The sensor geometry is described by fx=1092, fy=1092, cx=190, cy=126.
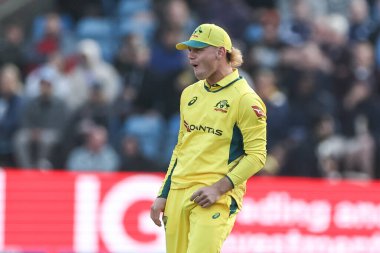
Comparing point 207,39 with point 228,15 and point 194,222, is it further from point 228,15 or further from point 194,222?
point 228,15

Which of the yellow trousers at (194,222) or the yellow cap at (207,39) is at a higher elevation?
the yellow cap at (207,39)

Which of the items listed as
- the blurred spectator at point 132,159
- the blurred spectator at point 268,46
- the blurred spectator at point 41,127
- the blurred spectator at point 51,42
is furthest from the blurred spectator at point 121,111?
the blurred spectator at point 268,46

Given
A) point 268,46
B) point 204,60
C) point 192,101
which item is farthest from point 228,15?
point 204,60

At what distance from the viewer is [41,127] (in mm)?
14516

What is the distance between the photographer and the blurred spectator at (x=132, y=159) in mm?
14469

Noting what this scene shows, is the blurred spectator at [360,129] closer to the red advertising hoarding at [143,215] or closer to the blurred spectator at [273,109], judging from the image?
the blurred spectator at [273,109]

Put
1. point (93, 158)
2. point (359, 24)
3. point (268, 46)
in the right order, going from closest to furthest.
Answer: point (93, 158) < point (268, 46) < point (359, 24)

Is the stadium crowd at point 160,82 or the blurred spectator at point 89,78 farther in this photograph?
the blurred spectator at point 89,78

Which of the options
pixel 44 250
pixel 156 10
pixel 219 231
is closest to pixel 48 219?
pixel 44 250

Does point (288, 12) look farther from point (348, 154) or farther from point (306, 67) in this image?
point (348, 154)

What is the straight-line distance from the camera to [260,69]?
51.2ft

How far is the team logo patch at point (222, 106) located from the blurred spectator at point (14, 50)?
8.57m

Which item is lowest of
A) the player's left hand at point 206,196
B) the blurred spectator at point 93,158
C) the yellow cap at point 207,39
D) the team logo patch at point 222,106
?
the player's left hand at point 206,196

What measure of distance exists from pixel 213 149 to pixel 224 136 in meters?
0.12
